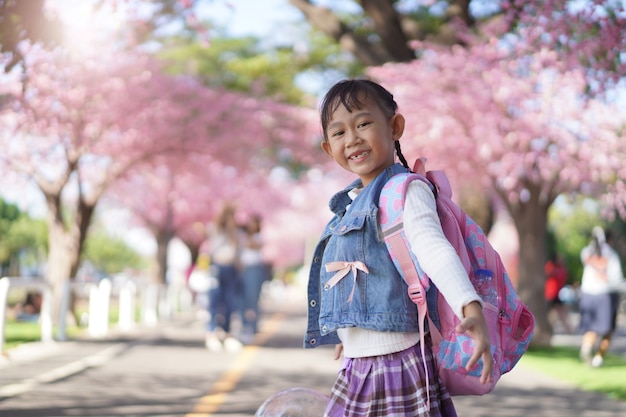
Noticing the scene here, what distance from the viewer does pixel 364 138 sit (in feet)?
10.2

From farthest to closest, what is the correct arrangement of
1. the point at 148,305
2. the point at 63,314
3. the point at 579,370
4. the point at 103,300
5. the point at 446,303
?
the point at 148,305 < the point at 103,300 < the point at 63,314 < the point at 579,370 < the point at 446,303

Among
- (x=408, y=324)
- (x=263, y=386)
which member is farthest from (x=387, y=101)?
(x=263, y=386)

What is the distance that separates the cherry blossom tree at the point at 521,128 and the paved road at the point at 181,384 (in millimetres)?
3587

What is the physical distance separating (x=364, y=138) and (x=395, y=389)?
824 mm

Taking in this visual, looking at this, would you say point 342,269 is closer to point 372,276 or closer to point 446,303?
point 372,276

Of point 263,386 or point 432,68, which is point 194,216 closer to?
point 432,68

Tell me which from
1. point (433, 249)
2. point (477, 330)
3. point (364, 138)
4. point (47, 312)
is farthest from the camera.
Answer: point (47, 312)

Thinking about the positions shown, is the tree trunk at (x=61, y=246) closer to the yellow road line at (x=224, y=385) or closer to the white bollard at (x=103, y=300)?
the white bollard at (x=103, y=300)

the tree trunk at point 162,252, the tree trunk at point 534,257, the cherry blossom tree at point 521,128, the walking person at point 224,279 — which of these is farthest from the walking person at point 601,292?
the tree trunk at point 162,252

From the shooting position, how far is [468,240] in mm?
3008

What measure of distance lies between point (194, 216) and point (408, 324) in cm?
3539

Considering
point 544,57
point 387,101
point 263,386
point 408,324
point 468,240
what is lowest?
point 263,386

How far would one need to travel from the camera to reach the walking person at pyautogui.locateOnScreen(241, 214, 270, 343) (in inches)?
591

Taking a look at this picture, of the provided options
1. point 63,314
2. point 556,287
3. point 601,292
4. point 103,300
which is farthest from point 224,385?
point 556,287
